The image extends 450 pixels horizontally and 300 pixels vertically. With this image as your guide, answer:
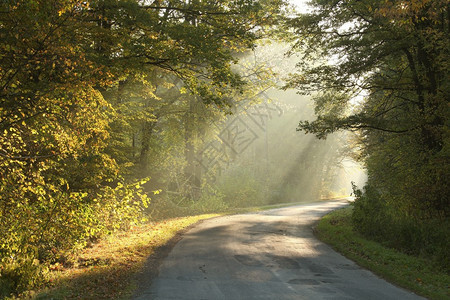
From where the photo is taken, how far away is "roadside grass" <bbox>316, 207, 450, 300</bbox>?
356 inches

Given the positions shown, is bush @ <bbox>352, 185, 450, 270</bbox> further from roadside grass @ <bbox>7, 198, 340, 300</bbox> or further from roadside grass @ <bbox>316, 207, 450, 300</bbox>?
roadside grass @ <bbox>7, 198, 340, 300</bbox>

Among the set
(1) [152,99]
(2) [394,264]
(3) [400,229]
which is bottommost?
(2) [394,264]

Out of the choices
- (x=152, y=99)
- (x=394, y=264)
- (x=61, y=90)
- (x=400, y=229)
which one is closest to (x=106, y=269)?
(x=61, y=90)

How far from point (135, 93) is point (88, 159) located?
8299 millimetres

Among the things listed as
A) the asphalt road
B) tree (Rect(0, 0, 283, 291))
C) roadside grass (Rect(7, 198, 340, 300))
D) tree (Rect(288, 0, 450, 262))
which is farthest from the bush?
roadside grass (Rect(7, 198, 340, 300))

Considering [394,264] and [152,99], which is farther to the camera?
[152,99]

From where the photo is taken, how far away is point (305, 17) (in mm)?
15914

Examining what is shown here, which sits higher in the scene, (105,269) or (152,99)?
(152,99)

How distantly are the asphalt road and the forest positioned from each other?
2254mm

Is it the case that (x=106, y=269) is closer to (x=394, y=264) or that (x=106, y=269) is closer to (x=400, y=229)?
(x=394, y=264)

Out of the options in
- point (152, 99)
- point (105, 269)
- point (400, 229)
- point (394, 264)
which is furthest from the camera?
point (152, 99)

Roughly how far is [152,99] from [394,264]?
1602 cm

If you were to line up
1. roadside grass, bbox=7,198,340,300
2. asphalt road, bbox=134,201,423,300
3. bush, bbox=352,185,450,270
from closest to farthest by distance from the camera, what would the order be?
roadside grass, bbox=7,198,340,300
asphalt road, bbox=134,201,423,300
bush, bbox=352,185,450,270

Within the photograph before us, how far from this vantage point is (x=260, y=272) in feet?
32.5
